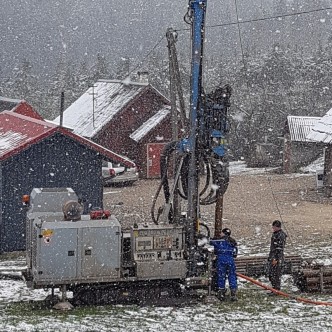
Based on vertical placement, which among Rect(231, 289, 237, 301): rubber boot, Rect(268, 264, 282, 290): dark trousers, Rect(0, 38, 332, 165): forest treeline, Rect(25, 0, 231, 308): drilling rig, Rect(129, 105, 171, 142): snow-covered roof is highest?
Rect(0, 38, 332, 165): forest treeline

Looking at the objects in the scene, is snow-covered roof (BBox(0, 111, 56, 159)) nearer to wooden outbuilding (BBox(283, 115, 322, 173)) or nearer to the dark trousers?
the dark trousers

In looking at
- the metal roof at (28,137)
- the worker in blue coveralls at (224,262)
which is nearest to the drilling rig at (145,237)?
the worker in blue coveralls at (224,262)

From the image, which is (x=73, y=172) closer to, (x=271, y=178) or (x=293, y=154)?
(x=271, y=178)

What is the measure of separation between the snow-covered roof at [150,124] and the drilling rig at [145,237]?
25.2m

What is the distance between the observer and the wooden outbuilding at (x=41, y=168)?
2309 cm

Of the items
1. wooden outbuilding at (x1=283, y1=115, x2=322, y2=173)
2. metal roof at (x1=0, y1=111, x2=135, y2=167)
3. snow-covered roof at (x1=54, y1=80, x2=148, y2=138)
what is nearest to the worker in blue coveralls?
metal roof at (x1=0, y1=111, x2=135, y2=167)

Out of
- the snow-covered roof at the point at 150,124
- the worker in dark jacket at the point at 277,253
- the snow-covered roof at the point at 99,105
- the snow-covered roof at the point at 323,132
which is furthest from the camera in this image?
the snow-covered roof at the point at 99,105

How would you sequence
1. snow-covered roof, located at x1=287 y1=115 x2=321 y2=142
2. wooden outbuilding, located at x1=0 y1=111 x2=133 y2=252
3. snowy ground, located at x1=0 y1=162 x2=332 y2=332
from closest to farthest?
1. snowy ground, located at x1=0 y1=162 x2=332 y2=332
2. wooden outbuilding, located at x1=0 y1=111 x2=133 y2=252
3. snow-covered roof, located at x1=287 y1=115 x2=321 y2=142

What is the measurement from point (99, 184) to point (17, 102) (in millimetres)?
14938

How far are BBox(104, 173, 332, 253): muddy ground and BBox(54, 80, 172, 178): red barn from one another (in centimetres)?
226

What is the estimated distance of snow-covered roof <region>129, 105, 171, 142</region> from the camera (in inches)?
1695

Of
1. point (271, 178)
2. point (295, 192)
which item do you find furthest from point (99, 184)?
point (271, 178)

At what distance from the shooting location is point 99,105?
46.7 metres

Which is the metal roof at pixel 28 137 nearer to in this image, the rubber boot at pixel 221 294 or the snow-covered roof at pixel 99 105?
the rubber boot at pixel 221 294
